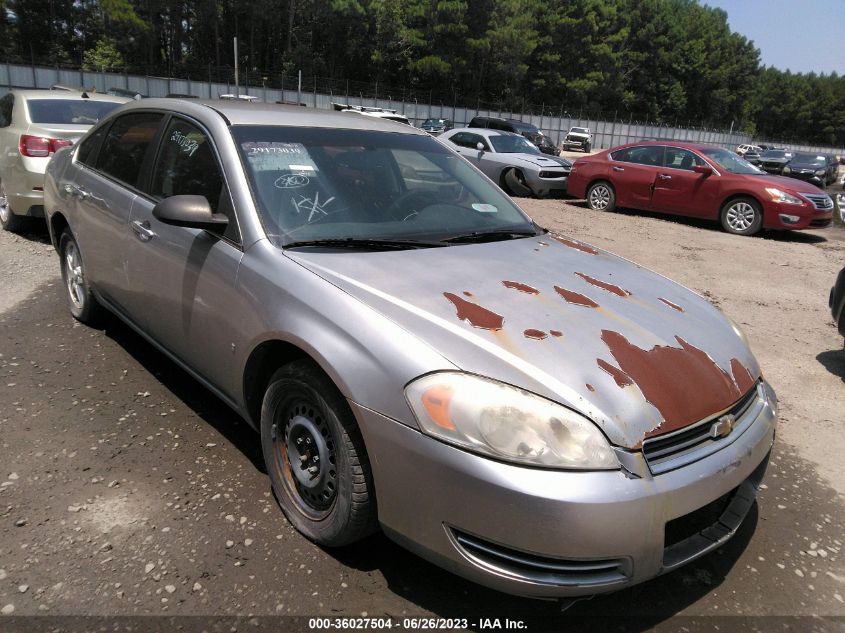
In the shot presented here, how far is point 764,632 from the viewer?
226 cm

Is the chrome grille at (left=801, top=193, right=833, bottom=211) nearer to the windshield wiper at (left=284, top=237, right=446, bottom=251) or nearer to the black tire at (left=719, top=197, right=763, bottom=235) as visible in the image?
the black tire at (left=719, top=197, right=763, bottom=235)

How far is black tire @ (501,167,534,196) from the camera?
14.0m

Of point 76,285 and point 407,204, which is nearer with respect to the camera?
point 407,204

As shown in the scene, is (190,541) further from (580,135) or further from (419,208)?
(580,135)

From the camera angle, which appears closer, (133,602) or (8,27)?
(133,602)

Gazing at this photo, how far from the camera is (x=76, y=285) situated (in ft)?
15.3

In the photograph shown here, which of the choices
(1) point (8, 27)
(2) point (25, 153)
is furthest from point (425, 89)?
(2) point (25, 153)

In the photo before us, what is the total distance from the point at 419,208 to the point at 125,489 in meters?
1.91

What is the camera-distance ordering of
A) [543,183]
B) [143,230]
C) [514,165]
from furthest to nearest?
1. [514,165]
2. [543,183]
3. [143,230]

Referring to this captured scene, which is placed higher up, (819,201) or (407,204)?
(407,204)

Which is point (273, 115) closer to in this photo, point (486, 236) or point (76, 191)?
point (486, 236)

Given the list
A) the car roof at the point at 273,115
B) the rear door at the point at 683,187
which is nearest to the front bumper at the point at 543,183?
the rear door at the point at 683,187

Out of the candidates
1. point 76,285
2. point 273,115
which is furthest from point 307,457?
point 76,285

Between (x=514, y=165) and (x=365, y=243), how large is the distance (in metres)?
11.9
